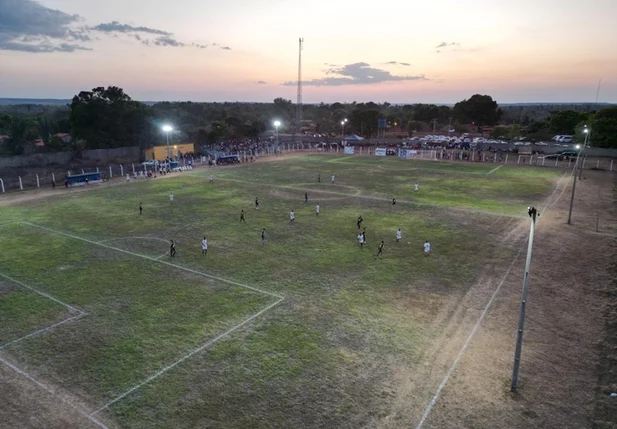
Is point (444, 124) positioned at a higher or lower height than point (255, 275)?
higher

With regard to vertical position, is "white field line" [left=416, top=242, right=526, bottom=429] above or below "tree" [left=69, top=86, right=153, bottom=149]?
below

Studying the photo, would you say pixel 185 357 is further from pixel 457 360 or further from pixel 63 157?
pixel 63 157

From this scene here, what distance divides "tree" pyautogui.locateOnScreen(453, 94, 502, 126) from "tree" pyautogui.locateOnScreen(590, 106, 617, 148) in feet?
218

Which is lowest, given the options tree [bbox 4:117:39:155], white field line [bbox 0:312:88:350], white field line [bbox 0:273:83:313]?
white field line [bbox 0:312:88:350]

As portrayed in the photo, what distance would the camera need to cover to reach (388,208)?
47.4 meters

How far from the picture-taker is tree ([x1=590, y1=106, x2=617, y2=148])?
91.8 metres

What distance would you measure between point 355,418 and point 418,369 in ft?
14.0

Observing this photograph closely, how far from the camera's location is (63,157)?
7938 centimetres

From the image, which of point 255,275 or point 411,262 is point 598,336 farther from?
point 255,275

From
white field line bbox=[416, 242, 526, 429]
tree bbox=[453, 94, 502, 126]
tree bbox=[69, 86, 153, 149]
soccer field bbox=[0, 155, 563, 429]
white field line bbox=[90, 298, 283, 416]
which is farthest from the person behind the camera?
tree bbox=[453, 94, 502, 126]

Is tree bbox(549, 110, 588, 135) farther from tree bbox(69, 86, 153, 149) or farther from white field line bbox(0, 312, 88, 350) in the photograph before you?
white field line bbox(0, 312, 88, 350)

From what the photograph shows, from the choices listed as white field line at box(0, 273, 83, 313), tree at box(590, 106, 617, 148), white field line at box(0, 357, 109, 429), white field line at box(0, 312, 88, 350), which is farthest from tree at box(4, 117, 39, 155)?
tree at box(590, 106, 617, 148)

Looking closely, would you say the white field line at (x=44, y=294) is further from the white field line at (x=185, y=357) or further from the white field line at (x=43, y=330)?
the white field line at (x=185, y=357)

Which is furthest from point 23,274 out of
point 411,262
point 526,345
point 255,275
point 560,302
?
point 560,302
